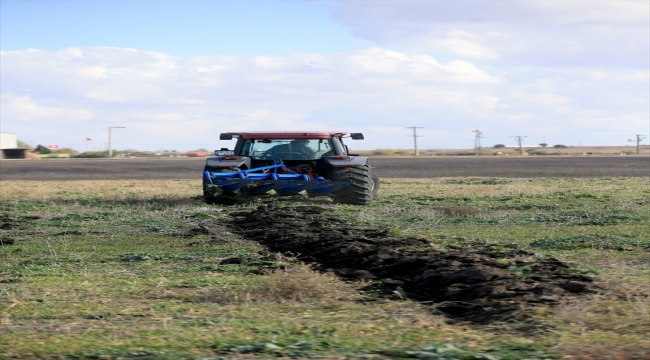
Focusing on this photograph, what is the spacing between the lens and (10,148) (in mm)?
81125

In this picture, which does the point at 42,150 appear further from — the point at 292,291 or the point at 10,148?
the point at 292,291

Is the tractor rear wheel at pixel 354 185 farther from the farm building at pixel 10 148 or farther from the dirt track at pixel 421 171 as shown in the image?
the farm building at pixel 10 148

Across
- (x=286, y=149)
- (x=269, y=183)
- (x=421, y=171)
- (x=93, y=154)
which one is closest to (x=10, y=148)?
(x=93, y=154)

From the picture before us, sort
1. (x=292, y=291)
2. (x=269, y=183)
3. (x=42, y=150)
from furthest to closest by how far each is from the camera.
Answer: (x=42, y=150) < (x=269, y=183) < (x=292, y=291)

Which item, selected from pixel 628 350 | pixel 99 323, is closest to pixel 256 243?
pixel 99 323

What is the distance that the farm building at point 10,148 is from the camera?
79062 millimetres

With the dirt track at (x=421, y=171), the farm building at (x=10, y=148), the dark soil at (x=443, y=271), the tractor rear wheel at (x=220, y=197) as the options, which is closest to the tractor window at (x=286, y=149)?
the tractor rear wheel at (x=220, y=197)

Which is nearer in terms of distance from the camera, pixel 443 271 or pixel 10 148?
pixel 443 271

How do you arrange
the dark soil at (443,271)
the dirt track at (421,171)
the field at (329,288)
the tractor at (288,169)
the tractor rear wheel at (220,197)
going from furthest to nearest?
the dirt track at (421,171) < the tractor rear wheel at (220,197) < the tractor at (288,169) < the dark soil at (443,271) < the field at (329,288)

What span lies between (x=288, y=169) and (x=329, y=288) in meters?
11.2

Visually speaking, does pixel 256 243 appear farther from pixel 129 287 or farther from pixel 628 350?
pixel 628 350

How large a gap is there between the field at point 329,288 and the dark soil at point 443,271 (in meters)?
0.02

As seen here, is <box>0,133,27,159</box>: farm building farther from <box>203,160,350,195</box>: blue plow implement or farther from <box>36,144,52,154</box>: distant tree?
<box>203,160,350,195</box>: blue plow implement

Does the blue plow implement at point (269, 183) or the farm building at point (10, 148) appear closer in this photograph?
the blue plow implement at point (269, 183)
